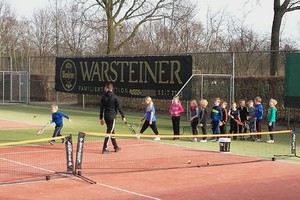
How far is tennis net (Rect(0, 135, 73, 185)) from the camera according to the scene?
11.0 m

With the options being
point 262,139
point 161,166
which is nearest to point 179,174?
point 161,166

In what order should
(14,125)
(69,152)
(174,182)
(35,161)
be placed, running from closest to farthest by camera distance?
1. (174,182)
2. (69,152)
3. (35,161)
4. (14,125)

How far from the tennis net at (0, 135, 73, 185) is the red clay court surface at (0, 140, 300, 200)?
19.1 inches

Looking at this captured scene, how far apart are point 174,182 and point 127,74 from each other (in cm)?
2060

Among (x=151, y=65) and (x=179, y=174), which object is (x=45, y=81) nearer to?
(x=151, y=65)

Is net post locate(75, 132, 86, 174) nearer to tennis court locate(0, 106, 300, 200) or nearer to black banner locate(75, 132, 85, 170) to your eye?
black banner locate(75, 132, 85, 170)

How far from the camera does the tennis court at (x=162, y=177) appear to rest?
31.5ft

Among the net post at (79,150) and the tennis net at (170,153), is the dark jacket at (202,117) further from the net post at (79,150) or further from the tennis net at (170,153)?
the net post at (79,150)

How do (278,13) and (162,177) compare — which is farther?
(278,13)

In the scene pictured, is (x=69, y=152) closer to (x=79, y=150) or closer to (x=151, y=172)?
(x=79, y=150)

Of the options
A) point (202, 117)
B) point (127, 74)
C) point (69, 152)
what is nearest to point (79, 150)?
point (69, 152)

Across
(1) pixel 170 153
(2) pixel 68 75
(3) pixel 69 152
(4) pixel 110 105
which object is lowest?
(1) pixel 170 153

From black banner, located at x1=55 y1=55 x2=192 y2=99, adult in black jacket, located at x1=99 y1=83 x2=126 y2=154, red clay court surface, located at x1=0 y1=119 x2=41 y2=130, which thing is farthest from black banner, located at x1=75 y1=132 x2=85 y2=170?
black banner, located at x1=55 y1=55 x2=192 y2=99

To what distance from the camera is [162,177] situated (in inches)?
444
